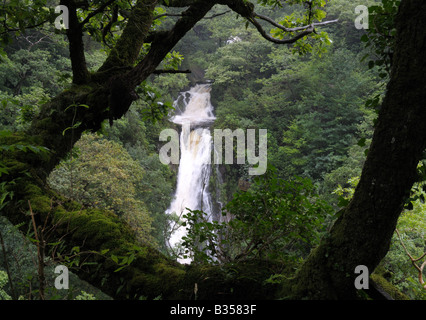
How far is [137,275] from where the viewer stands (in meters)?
1.70

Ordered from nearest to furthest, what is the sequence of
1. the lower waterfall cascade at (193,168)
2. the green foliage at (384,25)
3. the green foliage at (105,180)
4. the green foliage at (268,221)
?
the green foliage at (384,25), the green foliage at (268,221), the green foliage at (105,180), the lower waterfall cascade at (193,168)

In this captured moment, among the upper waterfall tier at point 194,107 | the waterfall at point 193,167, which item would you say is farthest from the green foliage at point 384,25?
the upper waterfall tier at point 194,107

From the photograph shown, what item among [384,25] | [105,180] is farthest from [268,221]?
[105,180]

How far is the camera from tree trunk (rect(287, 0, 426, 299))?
44.2 inches

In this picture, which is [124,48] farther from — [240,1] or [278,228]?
[278,228]

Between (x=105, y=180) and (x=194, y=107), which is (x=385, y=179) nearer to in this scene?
(x=105, y=180)

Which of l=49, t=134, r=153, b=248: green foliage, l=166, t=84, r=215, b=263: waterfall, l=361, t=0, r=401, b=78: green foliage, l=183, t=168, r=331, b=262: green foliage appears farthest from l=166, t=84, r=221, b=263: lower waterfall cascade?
l=361, t=0, r=401, b=78: green foliage

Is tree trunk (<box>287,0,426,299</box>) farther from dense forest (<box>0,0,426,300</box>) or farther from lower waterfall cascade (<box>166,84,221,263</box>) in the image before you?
lower waterfall cascade (<box>166,84,221,263</box>)

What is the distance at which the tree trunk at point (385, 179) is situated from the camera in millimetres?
1122

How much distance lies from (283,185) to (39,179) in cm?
213

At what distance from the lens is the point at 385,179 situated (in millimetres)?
1206

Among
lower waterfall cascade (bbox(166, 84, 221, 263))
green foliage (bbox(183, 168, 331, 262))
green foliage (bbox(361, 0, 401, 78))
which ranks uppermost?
green foliage (bbox(361, 0, 401, 78))

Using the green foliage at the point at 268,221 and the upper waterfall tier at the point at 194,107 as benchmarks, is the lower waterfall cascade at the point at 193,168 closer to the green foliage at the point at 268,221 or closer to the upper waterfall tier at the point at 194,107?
the upper waterfall tier at the point at 194,107

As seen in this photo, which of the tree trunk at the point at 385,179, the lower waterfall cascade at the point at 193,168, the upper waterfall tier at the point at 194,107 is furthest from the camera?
the upper waterfall tier at the point at 194,107
